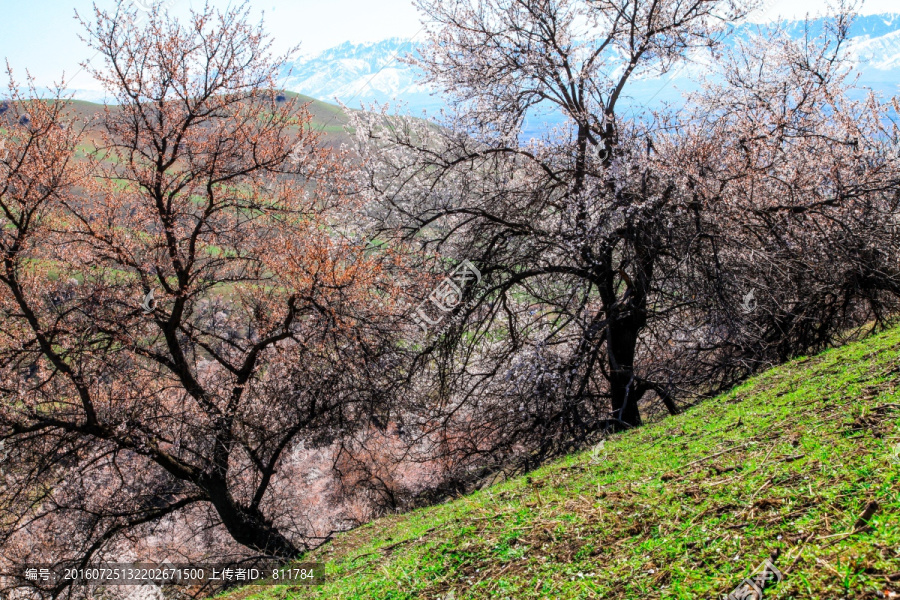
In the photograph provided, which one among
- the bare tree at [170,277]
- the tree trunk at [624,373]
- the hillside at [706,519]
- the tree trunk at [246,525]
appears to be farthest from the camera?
the tree trunk at [246,525]

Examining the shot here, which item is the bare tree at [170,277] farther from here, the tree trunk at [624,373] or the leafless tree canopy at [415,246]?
the tree trunk at [624,373]

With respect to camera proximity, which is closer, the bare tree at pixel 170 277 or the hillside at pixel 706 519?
the hillside at pixel 706 519

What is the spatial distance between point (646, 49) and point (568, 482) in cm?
784

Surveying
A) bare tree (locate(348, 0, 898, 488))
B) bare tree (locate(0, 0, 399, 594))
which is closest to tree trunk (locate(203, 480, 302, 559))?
bare tree (locate(0, 0, 399, 594))

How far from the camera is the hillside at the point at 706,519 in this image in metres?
2.27

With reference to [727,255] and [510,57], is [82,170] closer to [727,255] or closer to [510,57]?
[510,57]

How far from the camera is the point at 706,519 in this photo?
9.21ft

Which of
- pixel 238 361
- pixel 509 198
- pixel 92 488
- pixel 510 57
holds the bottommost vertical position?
pixel 92 488

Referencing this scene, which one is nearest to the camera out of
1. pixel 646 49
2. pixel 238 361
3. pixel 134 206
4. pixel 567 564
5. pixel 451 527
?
pixel 567 564

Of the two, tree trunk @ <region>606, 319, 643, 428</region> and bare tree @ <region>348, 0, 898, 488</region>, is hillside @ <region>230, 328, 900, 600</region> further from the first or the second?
tree trunk @ <region>606, 319, 643, 428</region>

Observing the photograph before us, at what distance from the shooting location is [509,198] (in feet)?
→ 32.4

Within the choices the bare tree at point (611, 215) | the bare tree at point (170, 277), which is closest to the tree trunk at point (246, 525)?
the bare tree at point (170, 277)

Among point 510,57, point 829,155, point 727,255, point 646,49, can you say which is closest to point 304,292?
point 510,57

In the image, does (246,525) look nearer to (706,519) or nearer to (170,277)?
(170,277)
